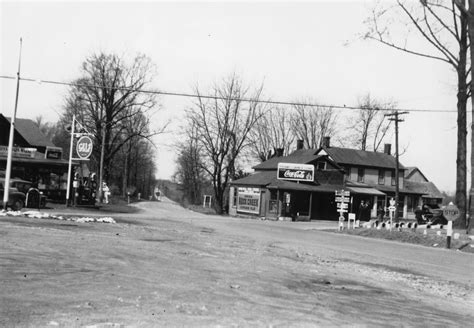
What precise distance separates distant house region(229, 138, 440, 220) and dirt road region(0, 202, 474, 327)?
3812 centimetres

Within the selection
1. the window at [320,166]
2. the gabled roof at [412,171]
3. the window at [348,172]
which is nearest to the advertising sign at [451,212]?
the window at [320,166]

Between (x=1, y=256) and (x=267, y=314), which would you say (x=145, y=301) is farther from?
(x=1, y=256)

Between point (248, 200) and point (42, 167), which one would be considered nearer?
point (42, 167)

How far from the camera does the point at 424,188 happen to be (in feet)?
238

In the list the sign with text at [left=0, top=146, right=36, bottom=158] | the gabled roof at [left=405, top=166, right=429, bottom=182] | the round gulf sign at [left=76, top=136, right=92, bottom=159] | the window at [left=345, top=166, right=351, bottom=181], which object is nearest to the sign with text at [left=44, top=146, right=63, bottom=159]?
the sign with text at [left=0, top=146, right=36, bottom=158]

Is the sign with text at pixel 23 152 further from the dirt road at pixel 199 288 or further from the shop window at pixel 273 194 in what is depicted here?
the dirt road at pixel 199 288

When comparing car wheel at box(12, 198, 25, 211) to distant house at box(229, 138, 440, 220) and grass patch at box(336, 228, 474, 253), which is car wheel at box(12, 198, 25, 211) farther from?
distant house at box(229, 138, 440, 220)

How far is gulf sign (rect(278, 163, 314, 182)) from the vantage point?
5425 cm

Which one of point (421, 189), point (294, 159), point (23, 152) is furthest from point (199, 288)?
point (421, 189)

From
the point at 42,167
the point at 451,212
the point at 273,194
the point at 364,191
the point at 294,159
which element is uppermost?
the point at 294,159

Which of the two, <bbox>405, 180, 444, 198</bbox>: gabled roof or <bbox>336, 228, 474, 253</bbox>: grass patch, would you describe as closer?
<bbox>336, 228, 474, 253</bbox>: grass patch

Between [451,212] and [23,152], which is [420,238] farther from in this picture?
[23,152]

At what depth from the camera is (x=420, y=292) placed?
35.5 ft

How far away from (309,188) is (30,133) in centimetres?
2947
